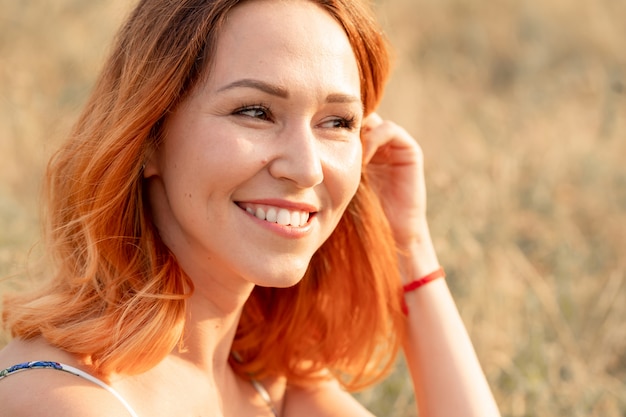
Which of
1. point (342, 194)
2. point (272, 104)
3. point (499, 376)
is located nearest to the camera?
point (272, 104)

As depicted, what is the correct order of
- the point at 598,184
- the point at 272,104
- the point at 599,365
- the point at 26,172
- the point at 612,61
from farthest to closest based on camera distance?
the point at 612,61 → the point at 598,184 → the point at 26,172 → the point at 599,365 → the point at 272,104

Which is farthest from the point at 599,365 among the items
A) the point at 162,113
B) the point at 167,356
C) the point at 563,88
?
the point at 563,88

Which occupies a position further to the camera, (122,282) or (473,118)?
(473,118)

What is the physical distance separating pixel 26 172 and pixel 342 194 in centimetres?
317

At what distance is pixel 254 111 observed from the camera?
7.08 feet

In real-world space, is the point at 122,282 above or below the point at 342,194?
below

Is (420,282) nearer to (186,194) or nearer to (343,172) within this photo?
(343,172)

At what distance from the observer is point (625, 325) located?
4.30 metres

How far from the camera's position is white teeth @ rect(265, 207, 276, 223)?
2166mm

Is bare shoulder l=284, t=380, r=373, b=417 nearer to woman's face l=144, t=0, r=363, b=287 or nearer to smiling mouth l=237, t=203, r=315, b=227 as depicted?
woman's face l=144, t=0, r=363, b=287

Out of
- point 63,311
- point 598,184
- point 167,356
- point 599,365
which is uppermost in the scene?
point 63,311

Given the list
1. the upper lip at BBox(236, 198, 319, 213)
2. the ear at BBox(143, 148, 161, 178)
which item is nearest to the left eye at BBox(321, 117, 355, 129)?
the upper lip at BBox(236, 198, 319, 213)

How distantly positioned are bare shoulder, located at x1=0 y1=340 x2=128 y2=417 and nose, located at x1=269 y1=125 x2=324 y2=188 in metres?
0.65

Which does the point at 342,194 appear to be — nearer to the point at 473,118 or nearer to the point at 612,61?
the point at 473,118
